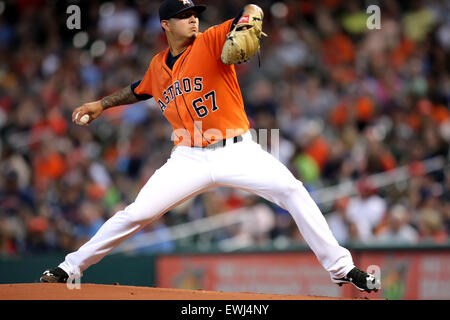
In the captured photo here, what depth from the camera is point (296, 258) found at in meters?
7.61

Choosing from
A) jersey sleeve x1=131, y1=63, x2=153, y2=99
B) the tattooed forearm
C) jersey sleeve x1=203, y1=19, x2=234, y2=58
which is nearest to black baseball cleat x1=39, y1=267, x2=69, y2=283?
the tattooed forearm

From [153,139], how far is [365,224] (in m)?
3.65

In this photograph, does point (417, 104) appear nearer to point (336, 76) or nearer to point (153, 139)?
point (336, 76)

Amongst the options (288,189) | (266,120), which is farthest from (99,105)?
(266,120)

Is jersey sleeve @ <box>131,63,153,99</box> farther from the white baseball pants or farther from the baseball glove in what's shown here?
the baseball glove

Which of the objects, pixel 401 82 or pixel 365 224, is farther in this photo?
pixel 401 82

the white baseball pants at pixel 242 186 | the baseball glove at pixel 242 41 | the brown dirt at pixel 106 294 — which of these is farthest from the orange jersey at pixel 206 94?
the brown dirt at pixel 106 294

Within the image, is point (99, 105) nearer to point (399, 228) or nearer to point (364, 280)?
point (364, 280)

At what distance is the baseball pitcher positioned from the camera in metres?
4.59

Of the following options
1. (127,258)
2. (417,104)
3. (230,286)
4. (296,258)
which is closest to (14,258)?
(127,258)

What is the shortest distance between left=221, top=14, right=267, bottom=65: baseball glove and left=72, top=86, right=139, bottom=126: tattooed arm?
3.82 ft

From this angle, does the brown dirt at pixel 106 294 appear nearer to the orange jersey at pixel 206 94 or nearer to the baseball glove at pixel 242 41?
the orange jersey at pixel 206 94

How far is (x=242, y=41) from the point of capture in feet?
13.9

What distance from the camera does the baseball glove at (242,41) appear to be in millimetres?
4254
